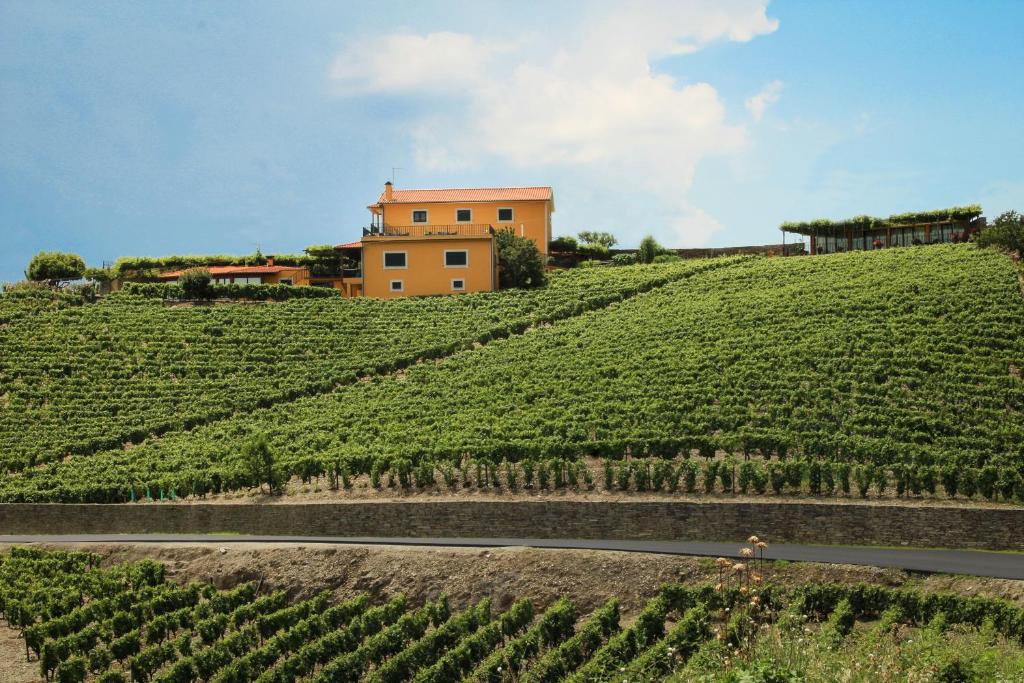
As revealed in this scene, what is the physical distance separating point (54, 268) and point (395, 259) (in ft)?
71.6

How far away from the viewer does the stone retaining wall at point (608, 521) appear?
27.4 meters

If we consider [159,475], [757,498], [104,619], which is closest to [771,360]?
[757,498]

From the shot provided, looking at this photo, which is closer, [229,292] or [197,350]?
[197,350]

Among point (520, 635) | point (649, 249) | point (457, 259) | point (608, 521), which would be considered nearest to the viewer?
point (520, 635)

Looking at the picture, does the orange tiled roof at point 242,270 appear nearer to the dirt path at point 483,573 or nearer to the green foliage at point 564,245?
the green foliage at point 564,245

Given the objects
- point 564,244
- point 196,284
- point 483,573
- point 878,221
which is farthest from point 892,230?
point 483,573

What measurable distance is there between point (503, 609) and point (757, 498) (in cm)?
914

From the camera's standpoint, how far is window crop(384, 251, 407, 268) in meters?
→ 60.0

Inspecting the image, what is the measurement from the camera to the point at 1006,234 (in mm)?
53031

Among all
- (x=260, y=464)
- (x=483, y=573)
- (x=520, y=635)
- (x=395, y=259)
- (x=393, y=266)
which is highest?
(x=395, y=259)

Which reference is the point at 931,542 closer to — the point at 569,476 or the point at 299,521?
the point at 569,476

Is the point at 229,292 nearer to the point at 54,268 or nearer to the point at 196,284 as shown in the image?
the point at 196,284

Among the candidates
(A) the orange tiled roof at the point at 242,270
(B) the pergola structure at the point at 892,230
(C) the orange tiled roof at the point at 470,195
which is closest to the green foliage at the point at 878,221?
(B) the pergola structure at the point at 892,230

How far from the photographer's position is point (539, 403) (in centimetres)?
3931
